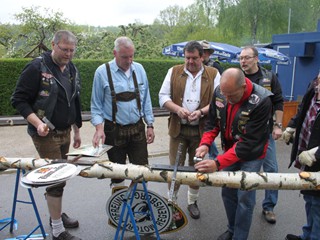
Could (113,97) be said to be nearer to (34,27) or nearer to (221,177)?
(221,177)

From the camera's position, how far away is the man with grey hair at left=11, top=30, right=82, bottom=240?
2.73 metres

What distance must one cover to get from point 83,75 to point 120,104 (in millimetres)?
8002

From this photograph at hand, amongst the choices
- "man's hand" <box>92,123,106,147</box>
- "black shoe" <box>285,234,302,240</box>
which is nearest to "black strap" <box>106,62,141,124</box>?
"man's hand" <box>92,123,106,147</box>

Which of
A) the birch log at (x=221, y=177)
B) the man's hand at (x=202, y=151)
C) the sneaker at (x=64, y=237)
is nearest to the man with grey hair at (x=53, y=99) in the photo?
the sneaker at (x=64, y=237)

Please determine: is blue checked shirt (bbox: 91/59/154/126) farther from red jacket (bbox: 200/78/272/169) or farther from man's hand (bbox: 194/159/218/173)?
man's hand (bbox: 194/159/218/173)

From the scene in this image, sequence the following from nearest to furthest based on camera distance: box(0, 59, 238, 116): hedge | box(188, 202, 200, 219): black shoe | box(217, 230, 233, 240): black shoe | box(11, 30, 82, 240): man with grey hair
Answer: box(11, 30, 82, 240): man with grey hair < box(217, 230, 233, 240): black shoe < box(188, 202, 200, 219): black shoe < box(0, 59, 238, 116): hedge

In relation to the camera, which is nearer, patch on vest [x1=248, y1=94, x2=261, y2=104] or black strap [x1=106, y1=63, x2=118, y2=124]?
patch on vest [x1=248, y1=94, x2=261, y2=104]

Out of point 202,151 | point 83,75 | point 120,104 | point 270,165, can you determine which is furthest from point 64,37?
point 83,75

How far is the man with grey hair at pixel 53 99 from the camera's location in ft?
8.96

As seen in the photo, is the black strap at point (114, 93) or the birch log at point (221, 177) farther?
the black strap at point (114, 93)

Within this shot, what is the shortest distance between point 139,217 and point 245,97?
57.7 inches

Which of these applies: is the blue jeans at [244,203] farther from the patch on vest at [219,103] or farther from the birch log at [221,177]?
the patch on vest at [219,103]

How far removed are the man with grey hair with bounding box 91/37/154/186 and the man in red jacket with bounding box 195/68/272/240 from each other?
2.77 feet

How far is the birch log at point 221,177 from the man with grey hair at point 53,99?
2.28 feet
